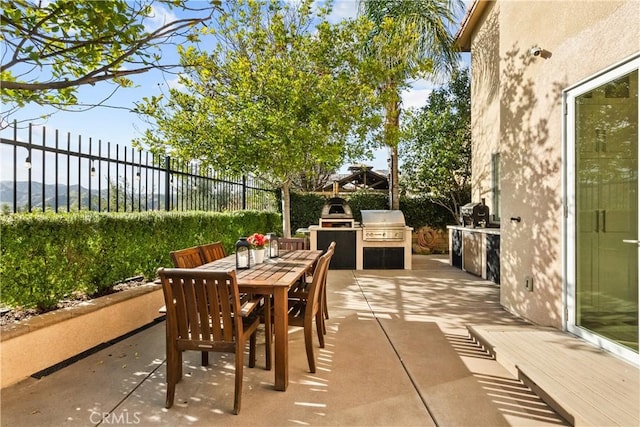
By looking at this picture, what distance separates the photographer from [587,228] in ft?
11.0

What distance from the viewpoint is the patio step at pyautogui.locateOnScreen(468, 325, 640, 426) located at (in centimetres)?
222

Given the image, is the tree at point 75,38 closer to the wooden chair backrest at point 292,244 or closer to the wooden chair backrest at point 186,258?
the wooden chair backrest at point 186,258

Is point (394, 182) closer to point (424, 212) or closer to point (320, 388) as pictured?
point (424, 212)

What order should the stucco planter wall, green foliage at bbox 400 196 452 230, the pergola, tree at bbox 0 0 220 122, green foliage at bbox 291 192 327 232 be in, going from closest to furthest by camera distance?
tree at bbox 0 0 220 122
the stucco planter wall
green foliage at bbox 400 196 452 230
green foliage at bbox 291 192 327 232
the pergola

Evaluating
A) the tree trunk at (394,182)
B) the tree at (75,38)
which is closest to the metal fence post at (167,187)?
the tree at (75,38)

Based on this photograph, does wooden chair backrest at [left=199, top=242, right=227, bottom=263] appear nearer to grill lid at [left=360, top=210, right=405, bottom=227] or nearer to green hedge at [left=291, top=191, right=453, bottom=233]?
grill lid at [left=360, top=210, right=405, bottom=227]

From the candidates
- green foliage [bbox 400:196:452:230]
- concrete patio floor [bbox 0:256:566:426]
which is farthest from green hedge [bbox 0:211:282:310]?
green foliage [bbox 400:196:452:230]

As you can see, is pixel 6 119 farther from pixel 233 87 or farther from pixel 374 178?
pixel 374 178

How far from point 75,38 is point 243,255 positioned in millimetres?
2029

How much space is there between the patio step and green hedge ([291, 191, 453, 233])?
8.25 metres

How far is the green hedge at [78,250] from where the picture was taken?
10.0 ft

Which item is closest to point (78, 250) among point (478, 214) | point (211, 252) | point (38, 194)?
point (38, 194)

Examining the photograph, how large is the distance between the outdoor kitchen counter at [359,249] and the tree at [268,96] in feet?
5.44

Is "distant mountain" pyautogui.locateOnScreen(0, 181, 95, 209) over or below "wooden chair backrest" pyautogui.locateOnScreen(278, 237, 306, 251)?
over
